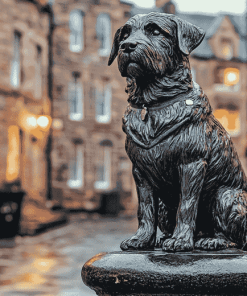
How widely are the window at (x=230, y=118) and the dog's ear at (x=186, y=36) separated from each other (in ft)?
66.8

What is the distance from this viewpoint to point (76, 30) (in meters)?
20.3

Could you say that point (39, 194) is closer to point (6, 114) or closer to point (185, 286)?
point (6, 114)

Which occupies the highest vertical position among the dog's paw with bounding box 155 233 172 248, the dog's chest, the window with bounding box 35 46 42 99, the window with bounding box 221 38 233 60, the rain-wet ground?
the window with bounding box 221 38 233 60

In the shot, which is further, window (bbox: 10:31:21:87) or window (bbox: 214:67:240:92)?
window (bbox: 214:67:240:92)

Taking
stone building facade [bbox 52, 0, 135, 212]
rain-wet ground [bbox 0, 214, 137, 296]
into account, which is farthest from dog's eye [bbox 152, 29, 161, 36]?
stone building facade [bbox 52, 0, 135, 212]

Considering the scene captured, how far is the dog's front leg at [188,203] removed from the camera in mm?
1917

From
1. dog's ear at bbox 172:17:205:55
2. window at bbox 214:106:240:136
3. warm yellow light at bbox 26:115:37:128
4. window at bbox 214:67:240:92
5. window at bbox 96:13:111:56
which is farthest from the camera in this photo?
window at bbox 214:67:240:92

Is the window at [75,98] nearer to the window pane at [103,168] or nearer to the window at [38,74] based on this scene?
the window pane at [103,168]

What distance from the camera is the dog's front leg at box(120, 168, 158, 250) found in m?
2.07

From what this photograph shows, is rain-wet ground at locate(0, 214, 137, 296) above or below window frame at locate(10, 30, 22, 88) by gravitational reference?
below

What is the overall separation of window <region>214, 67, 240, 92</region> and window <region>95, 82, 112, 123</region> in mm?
5750

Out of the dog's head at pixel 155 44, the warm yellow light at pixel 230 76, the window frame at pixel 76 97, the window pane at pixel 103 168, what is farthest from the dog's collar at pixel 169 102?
the warm yellow light at pixel 230 76

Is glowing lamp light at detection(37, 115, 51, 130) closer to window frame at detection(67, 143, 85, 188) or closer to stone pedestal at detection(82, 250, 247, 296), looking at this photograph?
window frame at detection(67, 143, 85, 188)

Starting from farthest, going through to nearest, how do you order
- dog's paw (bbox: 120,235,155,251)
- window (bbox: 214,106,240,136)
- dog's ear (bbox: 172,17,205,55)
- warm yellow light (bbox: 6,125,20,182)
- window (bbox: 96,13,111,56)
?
window (bbox: 214,106,240,136)
window (bbox: 96,13,111,56)
warm yellow light (bbox: 6,125,20,182)
dog's paw (bbox: 120,235,155,251)
dog's ear (bbox: 172,17,205,55)
